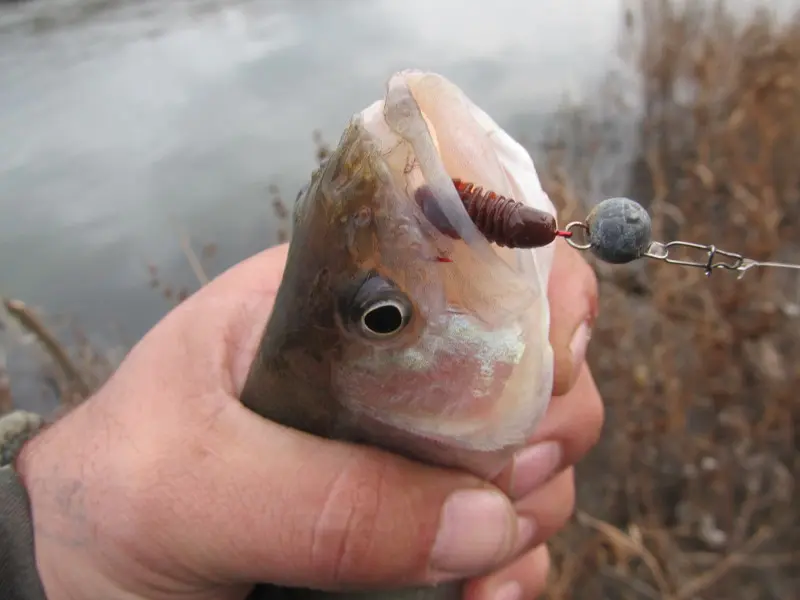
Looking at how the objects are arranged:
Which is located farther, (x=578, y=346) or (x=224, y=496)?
(x=578, y=346)

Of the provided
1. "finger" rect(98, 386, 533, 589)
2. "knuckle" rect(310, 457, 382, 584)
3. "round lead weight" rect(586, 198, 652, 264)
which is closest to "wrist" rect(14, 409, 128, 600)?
"finger" rect(98, 386, 533, 589)

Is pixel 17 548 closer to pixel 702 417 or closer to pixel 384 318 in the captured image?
pixel 384 318

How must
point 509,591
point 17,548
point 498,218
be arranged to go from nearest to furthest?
point 498,218, point 17,548, point 509,591

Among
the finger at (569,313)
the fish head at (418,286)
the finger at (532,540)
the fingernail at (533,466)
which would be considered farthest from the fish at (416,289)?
the finger at (532,540)

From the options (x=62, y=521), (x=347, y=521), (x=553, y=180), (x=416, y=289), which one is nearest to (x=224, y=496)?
(x=347, y=521)

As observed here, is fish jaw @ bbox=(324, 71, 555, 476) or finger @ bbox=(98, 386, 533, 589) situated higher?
fish jaw @ bbox=(324, 71, 555, 476)

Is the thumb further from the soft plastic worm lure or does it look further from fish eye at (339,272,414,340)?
the soft plastic worm lure
